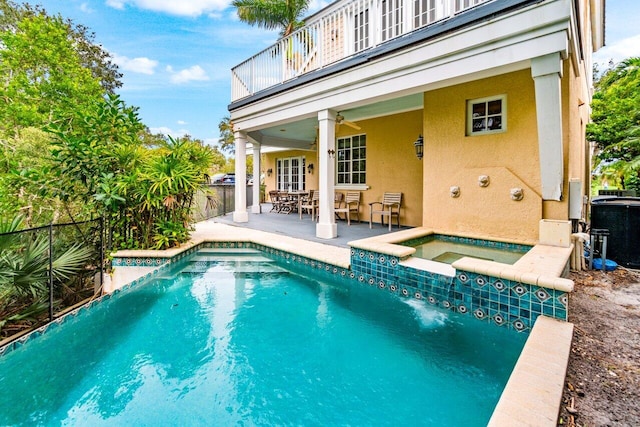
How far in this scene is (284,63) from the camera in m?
7.77

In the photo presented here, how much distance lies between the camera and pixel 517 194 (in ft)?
17.1

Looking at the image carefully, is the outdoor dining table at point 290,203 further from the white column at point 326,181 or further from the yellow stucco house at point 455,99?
the white column at point 326,181

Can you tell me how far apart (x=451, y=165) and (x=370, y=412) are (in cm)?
504

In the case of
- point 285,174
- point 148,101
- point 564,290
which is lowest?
point 564,290

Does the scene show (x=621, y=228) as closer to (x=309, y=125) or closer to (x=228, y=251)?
(x=228, y=251)

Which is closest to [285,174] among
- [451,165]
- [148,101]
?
[451,165]

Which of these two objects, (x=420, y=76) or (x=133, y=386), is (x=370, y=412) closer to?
(x=133, y=386)

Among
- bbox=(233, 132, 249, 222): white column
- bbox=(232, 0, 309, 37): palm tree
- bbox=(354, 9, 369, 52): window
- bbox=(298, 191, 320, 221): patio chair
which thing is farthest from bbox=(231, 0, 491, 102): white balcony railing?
bbox=(232, 0, 309, 37): palm tree

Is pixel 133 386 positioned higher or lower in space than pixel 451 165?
lower

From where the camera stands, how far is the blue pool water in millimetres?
2139

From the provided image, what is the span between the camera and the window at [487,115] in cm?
545

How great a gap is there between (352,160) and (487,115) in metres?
4.54

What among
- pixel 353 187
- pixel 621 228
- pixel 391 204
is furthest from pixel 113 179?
pixel 621 228

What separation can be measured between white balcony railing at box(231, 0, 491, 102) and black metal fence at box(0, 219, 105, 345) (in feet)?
18.0
